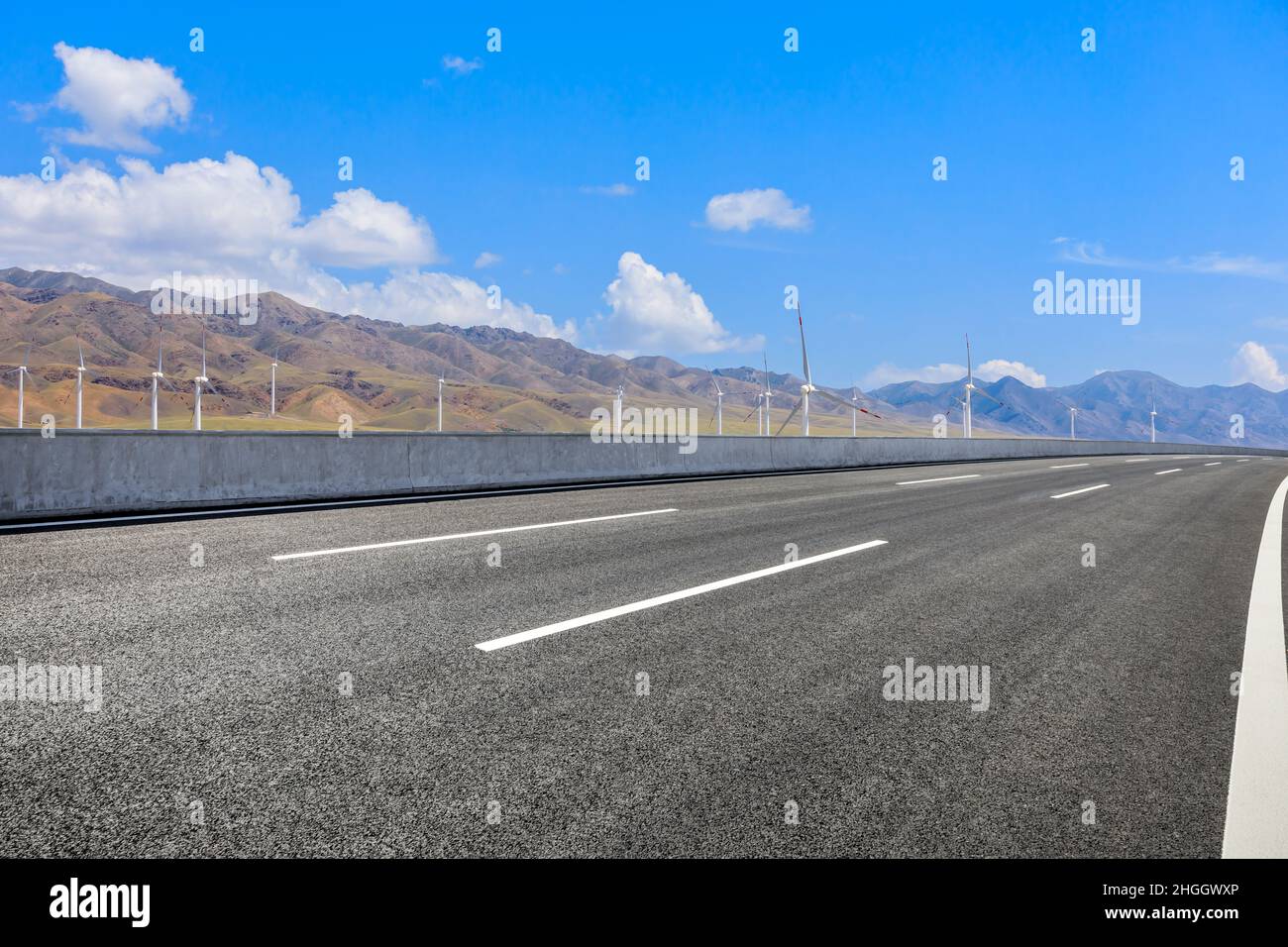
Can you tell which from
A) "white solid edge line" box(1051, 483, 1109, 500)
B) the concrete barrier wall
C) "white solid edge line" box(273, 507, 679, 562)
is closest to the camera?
"white solid edge line" box(273, 507, 679, 562)

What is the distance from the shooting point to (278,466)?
10.8 meters

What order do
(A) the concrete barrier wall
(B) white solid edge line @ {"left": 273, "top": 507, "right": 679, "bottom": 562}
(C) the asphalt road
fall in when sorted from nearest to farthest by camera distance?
(C) the asphalt road < (B) white solid edge line @ {"left": 273, "top": 507, "right": 679, "bottom": 562} < (A) the concrete barrier wall

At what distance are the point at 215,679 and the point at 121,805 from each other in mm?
1207

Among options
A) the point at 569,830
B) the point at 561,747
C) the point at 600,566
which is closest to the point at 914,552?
the point at 600,566

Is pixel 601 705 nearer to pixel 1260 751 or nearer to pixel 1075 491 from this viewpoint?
pixel 1260 751

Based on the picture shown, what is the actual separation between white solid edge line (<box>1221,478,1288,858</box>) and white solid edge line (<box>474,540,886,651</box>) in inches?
124

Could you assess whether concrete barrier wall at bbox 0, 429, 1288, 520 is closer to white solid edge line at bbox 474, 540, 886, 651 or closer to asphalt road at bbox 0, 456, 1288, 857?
asphalt road at bbox 0, 456, 1288, 857

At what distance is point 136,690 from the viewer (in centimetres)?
346

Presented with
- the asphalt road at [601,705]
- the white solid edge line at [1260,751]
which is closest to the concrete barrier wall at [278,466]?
the asphalt road at [601,705]

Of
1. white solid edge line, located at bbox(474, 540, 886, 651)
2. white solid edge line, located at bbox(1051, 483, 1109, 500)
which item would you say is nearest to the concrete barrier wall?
white solid edge line, located at bbox(474, 540, 886, 651)

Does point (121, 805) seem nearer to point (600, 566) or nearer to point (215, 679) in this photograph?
point (215, 679)

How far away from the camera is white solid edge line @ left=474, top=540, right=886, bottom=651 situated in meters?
4.38

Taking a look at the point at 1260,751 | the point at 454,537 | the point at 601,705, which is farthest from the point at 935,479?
the point at 601,705
